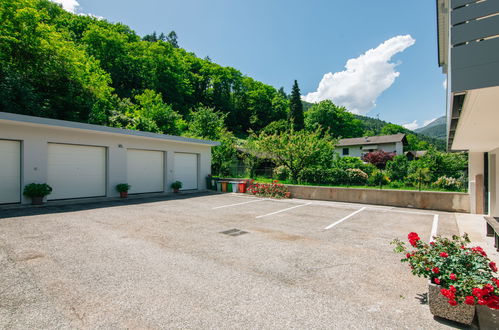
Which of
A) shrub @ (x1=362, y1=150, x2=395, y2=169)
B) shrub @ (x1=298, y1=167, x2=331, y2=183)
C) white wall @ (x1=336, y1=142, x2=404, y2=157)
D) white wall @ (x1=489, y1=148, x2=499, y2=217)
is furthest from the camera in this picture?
white wall @ (x1=336, y1=142, x2=404, y2=157)

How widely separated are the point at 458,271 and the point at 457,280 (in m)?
0.11

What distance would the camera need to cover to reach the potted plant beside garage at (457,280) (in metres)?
2.40

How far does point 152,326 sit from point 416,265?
3.01 metres

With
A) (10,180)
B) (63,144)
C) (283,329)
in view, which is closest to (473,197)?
(283,329)

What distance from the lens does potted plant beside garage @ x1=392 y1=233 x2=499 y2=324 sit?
2400 mm

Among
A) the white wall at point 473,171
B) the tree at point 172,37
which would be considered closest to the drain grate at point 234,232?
the white wall at point 473,171

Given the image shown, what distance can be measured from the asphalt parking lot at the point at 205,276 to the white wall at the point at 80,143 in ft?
10.4

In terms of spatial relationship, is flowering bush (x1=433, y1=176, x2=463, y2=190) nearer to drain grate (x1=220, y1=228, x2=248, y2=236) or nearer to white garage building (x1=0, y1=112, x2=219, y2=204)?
drain grate (x1=220, y1=228, x2=248, y2=236)

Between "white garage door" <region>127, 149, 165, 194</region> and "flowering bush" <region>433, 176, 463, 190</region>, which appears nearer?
"flowering bush" <region>433, 176, 463, 190</region>

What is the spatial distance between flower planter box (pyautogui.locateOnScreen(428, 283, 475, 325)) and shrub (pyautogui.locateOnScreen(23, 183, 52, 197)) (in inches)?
463

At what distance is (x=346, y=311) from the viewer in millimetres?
2859

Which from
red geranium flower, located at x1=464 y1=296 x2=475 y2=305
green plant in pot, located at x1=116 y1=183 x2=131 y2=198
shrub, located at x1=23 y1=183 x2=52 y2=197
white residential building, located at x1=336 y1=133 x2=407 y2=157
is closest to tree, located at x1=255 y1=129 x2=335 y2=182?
green plant in pot, located at x1=116 y1=183 x2=131 y2=198

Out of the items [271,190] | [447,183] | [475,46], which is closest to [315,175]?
[271,190]

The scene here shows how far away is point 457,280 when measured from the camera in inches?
103
